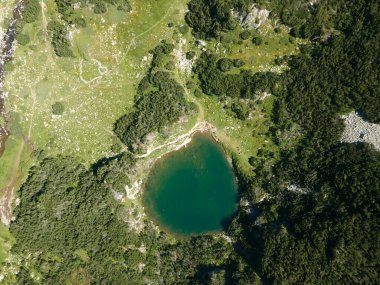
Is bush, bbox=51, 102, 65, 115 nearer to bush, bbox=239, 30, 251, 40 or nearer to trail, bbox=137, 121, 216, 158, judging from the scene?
trail, bbox=137, 121, 216, 158

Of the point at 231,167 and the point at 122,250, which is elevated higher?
the point at 231,167

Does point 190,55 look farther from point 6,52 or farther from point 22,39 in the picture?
point 6,52

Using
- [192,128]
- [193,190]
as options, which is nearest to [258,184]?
[193,190]

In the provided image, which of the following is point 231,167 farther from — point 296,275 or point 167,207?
point 296,275

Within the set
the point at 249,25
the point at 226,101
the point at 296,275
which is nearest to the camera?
the point at 296,275

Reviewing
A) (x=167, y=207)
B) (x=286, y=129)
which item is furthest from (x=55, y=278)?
(x=286, y=129)

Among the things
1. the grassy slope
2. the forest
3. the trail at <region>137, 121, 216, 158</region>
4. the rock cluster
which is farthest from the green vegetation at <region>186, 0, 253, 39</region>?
the rock cluster
